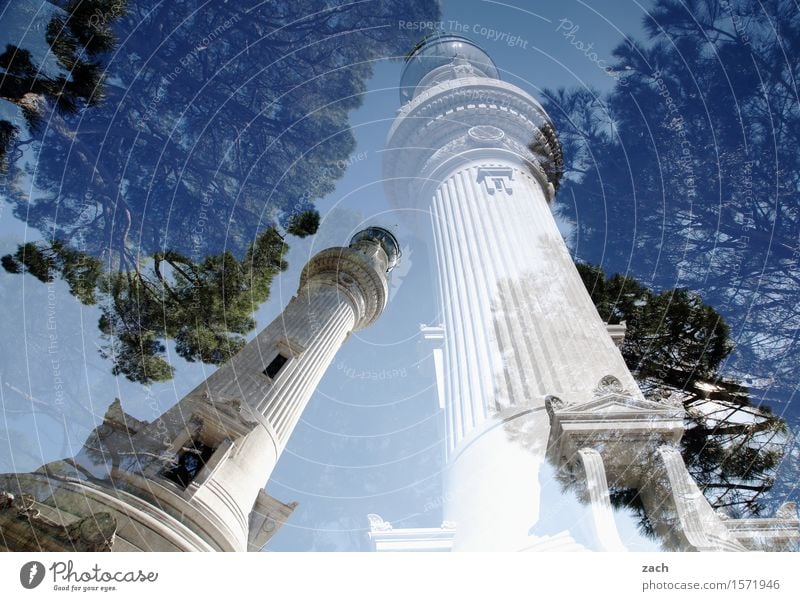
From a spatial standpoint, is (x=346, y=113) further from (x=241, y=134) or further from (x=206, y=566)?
(x=206, y=566)

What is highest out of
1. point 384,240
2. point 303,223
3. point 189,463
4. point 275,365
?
point 384,240

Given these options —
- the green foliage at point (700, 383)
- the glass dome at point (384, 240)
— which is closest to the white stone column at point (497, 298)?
the green foliage at point (700, 383)

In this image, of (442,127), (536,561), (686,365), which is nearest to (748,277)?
(686,365)

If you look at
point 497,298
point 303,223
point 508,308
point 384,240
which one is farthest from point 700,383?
point 384,240

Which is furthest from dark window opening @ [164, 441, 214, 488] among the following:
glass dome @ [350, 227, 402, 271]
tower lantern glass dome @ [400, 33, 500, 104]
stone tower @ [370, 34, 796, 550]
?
tower lantern glass dome @ [400, 33, 500, 104]

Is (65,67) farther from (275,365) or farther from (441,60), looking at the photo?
(441,60)

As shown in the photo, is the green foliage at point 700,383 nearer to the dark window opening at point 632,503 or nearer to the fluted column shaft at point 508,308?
the dark window opening at point 632,503

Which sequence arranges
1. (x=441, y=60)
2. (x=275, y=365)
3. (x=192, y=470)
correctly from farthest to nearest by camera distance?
(x=441, y=60)
(x=275, y=365)
(x=192, y=470)
